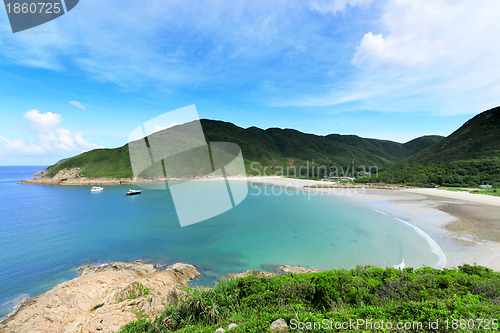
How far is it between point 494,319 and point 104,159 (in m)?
123

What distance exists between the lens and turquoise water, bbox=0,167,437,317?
51.8 feet

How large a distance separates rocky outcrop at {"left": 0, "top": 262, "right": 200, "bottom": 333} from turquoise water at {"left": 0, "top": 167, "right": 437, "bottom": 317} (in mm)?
2748

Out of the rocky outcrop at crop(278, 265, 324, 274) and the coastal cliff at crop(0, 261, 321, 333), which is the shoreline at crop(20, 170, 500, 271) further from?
the coastal cliff at crop(0, 261, 321, 333)

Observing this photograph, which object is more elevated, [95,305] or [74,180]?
[74,180]

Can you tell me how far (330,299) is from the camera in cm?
786

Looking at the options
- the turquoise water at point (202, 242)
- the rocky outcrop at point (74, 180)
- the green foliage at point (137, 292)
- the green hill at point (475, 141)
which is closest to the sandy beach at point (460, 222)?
the turquoise water at point (202, 242)

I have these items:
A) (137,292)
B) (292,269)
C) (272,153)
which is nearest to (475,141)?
(292,269)

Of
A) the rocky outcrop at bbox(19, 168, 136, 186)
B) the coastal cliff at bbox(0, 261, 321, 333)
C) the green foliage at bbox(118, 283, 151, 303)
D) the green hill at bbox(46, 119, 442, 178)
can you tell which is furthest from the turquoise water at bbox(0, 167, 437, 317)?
the green hill at bbox(46, 119, 442, 178)

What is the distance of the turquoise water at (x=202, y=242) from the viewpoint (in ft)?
51.8

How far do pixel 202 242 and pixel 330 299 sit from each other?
1660cm

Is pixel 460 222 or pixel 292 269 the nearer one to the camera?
pixel 292 269

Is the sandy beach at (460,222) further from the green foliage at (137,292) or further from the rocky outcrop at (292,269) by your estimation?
the green foliage at (137,292)

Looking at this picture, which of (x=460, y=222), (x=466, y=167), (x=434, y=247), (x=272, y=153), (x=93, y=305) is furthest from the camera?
(x=272, y=153)

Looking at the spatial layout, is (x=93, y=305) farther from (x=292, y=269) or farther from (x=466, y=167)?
(x=466, y=167)
